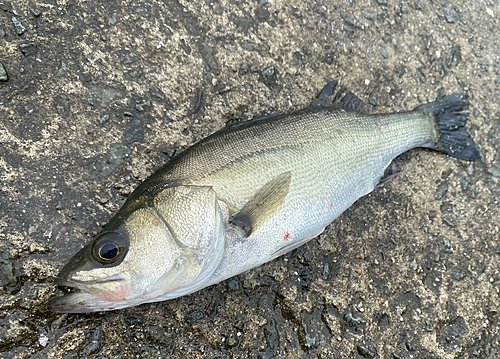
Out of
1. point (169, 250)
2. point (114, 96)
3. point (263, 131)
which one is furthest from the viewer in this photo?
point (114, 96)

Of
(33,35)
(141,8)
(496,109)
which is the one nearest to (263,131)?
(141,8)

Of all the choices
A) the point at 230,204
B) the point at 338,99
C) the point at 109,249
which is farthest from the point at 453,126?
the point at 109,249

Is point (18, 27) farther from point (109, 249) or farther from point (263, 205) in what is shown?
point (263, 205)

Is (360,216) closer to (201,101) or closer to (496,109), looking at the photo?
(201,101)

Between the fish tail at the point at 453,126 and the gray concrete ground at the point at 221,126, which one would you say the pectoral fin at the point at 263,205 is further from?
the fish tail at the point at 453,126

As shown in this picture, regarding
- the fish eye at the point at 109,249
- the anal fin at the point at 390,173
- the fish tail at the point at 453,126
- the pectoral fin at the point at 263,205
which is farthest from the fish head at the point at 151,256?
the fish tail at the point at 453,126

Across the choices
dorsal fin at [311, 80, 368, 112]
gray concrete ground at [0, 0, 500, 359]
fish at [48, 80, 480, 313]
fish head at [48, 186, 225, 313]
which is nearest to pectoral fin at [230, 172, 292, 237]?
fish at [48, 80, 480, 313]

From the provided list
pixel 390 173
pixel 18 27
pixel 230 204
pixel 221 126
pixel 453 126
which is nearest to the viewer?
pixel 230 204
